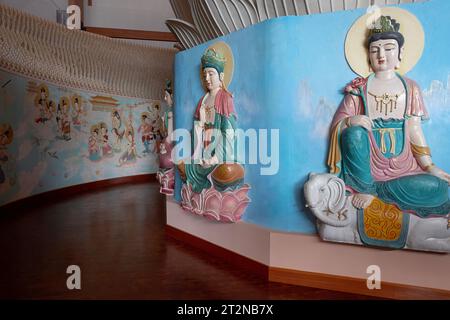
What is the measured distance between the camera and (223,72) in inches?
117

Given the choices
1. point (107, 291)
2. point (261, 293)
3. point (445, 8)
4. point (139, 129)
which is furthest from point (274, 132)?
point (139, 129)

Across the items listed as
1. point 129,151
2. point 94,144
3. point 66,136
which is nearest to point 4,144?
point 66,136

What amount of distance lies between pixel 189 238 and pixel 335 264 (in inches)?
61.0

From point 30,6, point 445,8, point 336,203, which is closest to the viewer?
point 445,8

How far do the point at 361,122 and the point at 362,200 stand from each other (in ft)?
1.72

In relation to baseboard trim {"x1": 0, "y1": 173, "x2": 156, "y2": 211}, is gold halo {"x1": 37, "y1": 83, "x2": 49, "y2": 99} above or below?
above

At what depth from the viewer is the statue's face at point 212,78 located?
117 inches

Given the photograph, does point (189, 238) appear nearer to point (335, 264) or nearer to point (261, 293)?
point (261, 293)

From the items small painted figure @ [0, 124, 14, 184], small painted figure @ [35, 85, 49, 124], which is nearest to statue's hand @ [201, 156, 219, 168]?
small painted figure @ [0, 124, 14, 184]

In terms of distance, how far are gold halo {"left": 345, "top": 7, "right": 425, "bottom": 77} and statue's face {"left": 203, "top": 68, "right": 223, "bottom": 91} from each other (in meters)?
1.08

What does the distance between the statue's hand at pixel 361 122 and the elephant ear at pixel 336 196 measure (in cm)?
40

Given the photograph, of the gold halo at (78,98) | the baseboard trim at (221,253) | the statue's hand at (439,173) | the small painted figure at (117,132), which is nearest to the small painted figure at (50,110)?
the gold halo at (78,98)

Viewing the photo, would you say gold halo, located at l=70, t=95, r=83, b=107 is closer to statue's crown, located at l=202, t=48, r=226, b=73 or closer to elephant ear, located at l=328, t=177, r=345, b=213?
statue's crown, located at l=202, t=48, r=226, b=73

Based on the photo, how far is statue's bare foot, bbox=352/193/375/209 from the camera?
2293 millimetres
